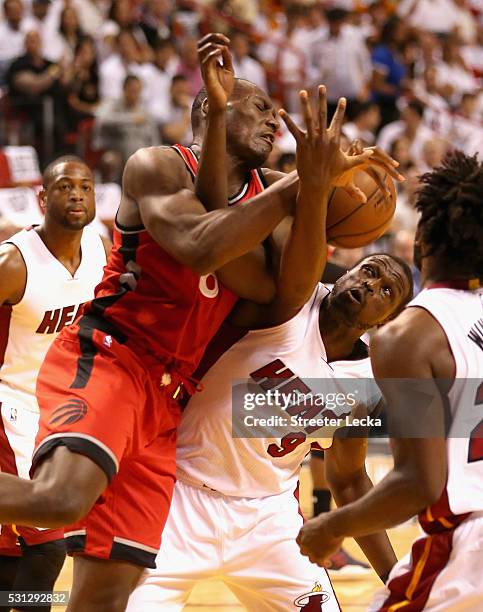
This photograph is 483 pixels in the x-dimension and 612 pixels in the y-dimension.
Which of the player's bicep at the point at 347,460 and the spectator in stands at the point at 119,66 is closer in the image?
the player's bicep at the point at 347,460

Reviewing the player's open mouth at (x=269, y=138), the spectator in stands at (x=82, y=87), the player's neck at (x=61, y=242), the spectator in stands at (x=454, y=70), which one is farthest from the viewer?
the spectator in stands at (x=454, y=70)

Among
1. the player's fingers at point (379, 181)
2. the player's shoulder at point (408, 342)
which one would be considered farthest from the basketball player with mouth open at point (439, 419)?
the player's fingers at point (379, 181)

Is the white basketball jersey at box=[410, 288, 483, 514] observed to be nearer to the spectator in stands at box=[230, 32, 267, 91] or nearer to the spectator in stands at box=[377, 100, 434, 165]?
the spectator in stands at box=[230, 32, 267, 91]

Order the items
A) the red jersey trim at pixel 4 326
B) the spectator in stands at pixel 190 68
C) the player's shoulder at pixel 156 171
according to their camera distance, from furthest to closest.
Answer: the spectator in stands at pixel 190 68
the red jersey trim at pixel 4 326
the player's shoulder at pixel 156 171

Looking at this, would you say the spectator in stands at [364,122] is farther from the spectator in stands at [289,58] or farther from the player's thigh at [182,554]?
the player's thigh at [182,554]

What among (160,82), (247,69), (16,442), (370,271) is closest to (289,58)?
(247,69)

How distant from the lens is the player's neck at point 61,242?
509 centimetres

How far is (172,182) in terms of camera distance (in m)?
3.32

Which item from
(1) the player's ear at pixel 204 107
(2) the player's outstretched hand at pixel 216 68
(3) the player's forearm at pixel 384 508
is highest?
(2) the player's outstretched hand at pixel 216 68

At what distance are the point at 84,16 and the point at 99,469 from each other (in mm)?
9529

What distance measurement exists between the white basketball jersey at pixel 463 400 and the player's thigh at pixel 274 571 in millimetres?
990

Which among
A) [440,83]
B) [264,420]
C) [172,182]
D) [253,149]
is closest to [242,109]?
[253,149]

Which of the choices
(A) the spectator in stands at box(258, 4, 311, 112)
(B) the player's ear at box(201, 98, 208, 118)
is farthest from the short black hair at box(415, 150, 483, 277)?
(A) the spectator in stands at box(258, 4, 311, 112)

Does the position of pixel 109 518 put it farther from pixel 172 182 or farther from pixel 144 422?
pixel 172 182
